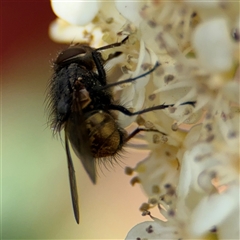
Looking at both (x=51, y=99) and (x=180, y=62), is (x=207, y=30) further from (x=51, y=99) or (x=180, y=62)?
(x=51, y=99)

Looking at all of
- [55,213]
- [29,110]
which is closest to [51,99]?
[55,213]

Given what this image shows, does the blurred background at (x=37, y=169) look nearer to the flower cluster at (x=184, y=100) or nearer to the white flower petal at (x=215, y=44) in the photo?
the flower cluster at (x=184, y=100)

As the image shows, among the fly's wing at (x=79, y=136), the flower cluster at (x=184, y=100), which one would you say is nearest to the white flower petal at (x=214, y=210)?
the flower cluster at (x=184, y=100)

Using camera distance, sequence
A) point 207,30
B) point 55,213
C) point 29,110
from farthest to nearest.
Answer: point 29,110 < point 55,213 < point 207,30

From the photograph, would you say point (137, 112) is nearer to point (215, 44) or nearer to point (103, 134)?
point (103, 134)

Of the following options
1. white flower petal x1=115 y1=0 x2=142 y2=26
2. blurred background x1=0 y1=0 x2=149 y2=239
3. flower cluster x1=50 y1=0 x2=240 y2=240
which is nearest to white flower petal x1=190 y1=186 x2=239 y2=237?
flower cluster x1=50 y1=0 x2=240 y2=240

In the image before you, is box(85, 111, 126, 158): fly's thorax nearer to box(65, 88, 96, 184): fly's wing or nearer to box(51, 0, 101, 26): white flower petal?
box(65, 88, 96, 184): fly's wing
